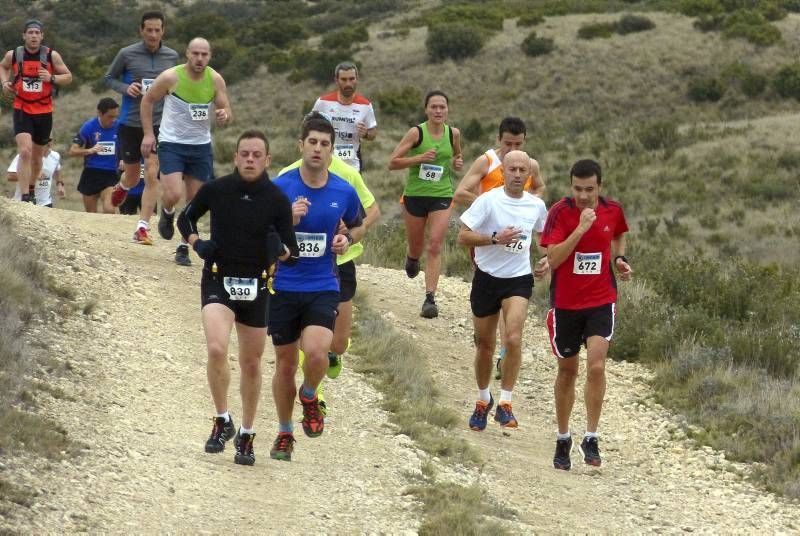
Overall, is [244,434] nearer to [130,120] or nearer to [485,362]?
[485,362]

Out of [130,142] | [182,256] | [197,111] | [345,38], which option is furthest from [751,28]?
[197,111]

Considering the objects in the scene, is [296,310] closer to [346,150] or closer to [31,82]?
[346,150]

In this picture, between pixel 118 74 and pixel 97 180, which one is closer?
pixel 118 74

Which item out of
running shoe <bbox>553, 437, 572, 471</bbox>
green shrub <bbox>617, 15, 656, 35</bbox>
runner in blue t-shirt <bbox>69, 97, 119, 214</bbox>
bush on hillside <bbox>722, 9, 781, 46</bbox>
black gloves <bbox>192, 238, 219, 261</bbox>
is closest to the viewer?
→ black gloves <bbox>192, 238, 219, 261</bbox>

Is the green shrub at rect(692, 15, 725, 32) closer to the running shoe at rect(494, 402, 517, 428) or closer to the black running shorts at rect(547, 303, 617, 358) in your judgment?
the running shoe at rect(494, 402, 517, 428)

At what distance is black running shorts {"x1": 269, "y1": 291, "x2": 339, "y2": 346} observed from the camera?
7.50 m

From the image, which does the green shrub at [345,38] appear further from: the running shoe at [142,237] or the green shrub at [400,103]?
the running shoe at [142,237]

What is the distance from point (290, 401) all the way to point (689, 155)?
24.4 meters

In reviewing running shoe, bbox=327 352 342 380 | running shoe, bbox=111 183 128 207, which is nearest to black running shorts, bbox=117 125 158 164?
running shoe, bbox=111 183 128 207

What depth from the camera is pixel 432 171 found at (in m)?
11.9

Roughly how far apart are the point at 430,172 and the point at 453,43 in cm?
3310

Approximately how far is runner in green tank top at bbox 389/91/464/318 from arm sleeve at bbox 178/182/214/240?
4.27 meters

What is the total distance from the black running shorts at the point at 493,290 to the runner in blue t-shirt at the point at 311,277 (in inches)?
78.3

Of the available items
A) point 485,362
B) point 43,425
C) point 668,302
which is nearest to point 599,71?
point 668,302
